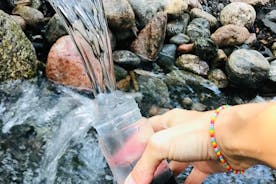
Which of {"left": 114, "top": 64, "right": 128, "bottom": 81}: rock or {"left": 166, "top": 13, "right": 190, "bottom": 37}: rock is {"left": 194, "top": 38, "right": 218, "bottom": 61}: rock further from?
{"left": 114, "top": 64, "right": 128, "bottom": 81}: rock

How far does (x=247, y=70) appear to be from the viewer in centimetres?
426

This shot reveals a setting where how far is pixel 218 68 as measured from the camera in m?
4.54

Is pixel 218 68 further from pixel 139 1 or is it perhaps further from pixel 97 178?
pixel 97 178

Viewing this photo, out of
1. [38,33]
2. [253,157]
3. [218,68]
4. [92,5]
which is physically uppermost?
[253,157]

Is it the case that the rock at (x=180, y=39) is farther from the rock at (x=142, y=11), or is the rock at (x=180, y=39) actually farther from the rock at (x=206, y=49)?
the rock at (x=142, y=11)

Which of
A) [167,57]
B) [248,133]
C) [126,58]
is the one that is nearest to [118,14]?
[126,58]

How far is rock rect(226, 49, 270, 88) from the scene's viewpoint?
427cm

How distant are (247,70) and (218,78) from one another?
0.98 ft

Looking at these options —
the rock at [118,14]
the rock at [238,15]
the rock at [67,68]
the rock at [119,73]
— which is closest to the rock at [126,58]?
the rock at [119,73]

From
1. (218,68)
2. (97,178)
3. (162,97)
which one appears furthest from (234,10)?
(97,178)

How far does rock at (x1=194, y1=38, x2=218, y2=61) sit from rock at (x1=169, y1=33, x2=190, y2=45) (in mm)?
233

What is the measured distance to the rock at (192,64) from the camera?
4488 millimetres

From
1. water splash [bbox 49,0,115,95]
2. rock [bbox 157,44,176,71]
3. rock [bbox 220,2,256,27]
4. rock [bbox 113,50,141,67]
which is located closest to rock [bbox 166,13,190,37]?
rock [bbox 157,44,176,71]

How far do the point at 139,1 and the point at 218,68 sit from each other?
1.16m
